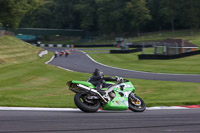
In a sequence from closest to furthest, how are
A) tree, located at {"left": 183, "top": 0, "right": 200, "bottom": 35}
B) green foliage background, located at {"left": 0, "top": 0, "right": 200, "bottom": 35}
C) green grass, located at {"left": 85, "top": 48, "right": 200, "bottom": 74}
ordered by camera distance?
green grass, located at {"left": 85, "top": 48, "right": 200, "bottom": 74} < tree, located at {"left": 183, "top": 0, "right": 200, "bottom": 35} < green foliage background, located at {"left": 0, "top": 0, "right": 200, "bottom": 35}

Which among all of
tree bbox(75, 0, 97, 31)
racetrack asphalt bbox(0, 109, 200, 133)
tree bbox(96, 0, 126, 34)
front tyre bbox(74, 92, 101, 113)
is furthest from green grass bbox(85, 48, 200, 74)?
tree bbox(75, 0, 97, 31)

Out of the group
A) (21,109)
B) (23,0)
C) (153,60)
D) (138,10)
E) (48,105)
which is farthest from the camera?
(138,10)

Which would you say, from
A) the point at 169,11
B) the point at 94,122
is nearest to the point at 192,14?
the point at 169,11

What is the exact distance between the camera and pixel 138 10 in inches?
3871

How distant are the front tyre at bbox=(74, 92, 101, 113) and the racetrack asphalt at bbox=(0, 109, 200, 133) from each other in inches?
8.0

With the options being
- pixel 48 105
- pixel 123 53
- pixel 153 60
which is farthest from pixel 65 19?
pixel 48 105

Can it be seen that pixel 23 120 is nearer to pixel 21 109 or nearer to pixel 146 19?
pixel 21 109

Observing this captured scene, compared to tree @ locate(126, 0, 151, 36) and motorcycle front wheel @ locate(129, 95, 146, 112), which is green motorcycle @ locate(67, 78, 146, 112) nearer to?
motorcycle front wheel @ locate(129, 95, 146, 112)

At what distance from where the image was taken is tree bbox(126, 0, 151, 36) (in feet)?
323

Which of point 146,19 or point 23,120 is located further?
point 146,19

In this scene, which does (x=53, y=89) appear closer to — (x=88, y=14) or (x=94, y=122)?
(x=94, y=122)

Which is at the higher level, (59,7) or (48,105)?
(59,7)

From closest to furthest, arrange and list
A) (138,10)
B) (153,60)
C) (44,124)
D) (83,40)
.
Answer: (44,124)
(153,60)
(138,10)
(83,40)

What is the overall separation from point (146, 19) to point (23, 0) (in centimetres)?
5989
